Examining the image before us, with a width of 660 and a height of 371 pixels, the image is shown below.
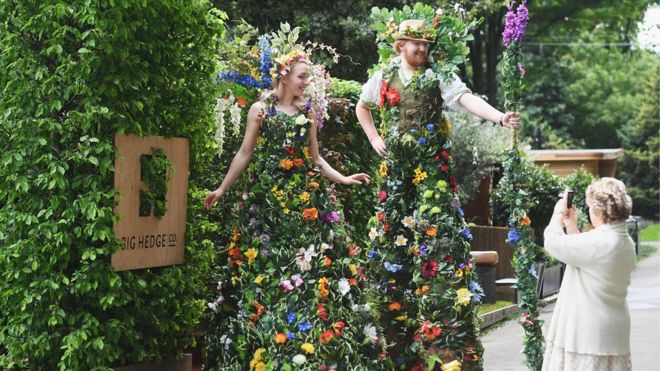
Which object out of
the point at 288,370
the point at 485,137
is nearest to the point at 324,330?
the point at 288,370

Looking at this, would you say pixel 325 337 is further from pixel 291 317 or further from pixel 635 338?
pixel 635 338

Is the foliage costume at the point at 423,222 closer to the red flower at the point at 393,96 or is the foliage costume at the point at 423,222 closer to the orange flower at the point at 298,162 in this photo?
the red flower at the point at 393,96

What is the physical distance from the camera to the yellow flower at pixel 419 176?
22.3ft

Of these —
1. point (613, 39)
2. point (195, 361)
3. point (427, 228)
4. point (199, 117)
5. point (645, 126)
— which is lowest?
point (195, 361)

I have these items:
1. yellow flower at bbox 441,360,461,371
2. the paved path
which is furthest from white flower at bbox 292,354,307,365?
the paved path

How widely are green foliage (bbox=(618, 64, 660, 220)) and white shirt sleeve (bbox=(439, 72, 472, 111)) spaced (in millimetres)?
32330

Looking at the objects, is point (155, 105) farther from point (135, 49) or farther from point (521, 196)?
point (521, 196)

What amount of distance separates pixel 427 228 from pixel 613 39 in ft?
124

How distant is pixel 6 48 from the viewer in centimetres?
570

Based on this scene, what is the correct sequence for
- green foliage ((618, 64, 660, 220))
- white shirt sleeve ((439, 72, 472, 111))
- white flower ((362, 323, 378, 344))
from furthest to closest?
1. green foliage ((618, 64, 660, 220))
2. white shirt sleeve ((439, 72, 472, 111))
3. white flower ((362, 323, 378, 344))

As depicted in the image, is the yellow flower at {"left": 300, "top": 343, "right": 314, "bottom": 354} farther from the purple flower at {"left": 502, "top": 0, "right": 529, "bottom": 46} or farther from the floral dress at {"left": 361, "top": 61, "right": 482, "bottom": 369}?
the purple flower at {"left": 502, "top": 0, "right": 529, "bottom": 46}

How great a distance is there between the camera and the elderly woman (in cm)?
546

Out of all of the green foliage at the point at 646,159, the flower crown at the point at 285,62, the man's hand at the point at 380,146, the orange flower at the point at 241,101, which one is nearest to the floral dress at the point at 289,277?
the flower crown at the point at 285,62

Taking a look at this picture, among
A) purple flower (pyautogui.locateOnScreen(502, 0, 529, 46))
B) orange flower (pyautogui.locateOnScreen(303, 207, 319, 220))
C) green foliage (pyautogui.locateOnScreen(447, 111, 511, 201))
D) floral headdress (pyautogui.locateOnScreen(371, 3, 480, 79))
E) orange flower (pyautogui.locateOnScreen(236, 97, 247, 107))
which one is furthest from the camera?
green foliage (pyautogui.locateOnScreen(447, 111, 511, 201))
